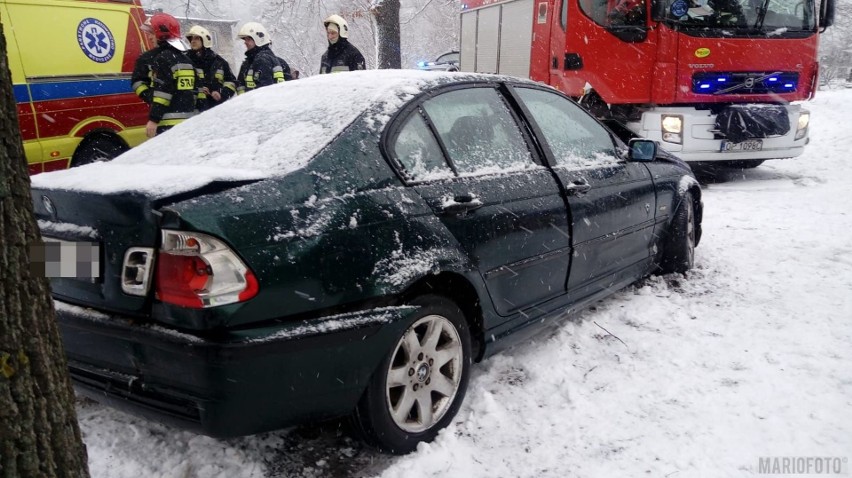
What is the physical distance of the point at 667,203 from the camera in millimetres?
4344

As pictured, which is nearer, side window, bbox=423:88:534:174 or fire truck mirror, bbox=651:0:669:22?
side window, bbox=423:88:534:174

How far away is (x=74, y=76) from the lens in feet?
20.4

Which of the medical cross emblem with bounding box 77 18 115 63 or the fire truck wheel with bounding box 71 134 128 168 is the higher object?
the medical cross emblem with bounding box 77 18 115 63

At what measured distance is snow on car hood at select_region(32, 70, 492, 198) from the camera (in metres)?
2.21

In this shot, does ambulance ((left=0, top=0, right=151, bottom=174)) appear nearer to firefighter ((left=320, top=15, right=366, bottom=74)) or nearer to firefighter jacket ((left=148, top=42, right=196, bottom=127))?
firefighter jacket ((left=148, top=42, right=196, bottom=127))

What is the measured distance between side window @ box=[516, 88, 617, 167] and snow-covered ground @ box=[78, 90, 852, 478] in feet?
3.37

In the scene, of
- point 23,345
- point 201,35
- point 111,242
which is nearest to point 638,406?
point 111,242

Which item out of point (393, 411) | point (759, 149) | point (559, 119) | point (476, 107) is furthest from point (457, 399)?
point (759, 149)

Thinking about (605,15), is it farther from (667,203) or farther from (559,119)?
(559,119)

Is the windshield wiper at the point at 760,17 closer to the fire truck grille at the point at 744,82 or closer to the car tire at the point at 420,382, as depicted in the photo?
the fire truck grille at the point at 744,82

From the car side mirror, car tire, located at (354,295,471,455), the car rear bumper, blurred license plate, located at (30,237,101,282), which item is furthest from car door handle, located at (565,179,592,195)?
blurred license plate, located at (30,237,101,282)

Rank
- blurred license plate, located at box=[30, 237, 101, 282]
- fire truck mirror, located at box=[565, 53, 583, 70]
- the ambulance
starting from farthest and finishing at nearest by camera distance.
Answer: fire truck mirror, located at box=[565, 53, 583, 70], the ambulance, blurred license plate, located at box=[30, 237, 101, 282]

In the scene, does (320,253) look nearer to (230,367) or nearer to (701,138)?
(230,367)

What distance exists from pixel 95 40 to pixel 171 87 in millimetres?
1160
